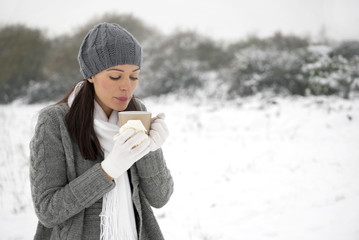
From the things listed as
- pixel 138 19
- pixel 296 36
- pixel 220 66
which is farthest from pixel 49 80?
pixel 296 36

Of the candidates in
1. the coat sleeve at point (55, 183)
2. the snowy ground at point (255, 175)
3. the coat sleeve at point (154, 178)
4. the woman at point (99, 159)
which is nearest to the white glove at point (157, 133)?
the woman at point (99, 159)

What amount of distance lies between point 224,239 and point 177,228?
48cm

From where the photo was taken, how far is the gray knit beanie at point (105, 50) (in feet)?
4.23

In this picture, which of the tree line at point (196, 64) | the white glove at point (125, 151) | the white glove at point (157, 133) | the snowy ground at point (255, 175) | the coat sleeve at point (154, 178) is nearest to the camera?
the white glove at point (125, 151)

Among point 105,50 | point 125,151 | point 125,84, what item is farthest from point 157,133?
point 105,50

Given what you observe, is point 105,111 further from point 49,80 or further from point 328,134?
point 49,80

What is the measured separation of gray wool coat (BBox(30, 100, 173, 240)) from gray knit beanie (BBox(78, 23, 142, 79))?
0.25m

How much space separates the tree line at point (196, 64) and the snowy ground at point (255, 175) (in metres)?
1.70

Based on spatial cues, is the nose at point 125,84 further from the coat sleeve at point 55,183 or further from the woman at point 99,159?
the coat sleeve at point 55,183

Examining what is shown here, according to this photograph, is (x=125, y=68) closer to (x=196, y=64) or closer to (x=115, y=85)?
(x=115, y=85)

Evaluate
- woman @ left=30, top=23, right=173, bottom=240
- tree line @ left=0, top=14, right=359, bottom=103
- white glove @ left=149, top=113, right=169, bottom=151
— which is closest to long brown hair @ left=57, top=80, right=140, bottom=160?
woman @ left=30, top=23, right=173, bottom=240

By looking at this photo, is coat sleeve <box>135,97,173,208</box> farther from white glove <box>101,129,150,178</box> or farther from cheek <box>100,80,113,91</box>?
cheek <box>100,80,113,91</box>

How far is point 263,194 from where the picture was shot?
3178mm

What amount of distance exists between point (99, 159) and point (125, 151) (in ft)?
0.95
